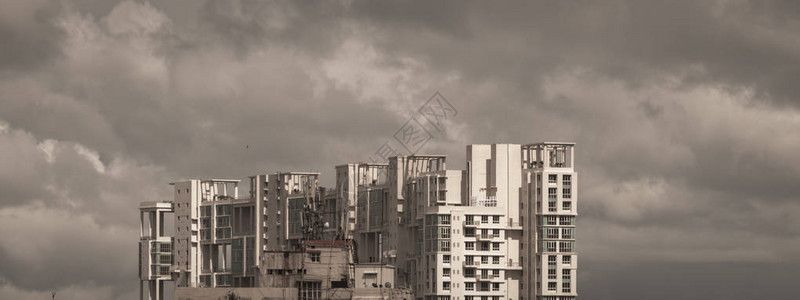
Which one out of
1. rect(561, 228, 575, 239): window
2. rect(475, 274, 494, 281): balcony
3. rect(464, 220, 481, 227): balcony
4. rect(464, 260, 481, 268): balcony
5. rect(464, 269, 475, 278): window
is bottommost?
rect(475, 274, 494, 281): balcony

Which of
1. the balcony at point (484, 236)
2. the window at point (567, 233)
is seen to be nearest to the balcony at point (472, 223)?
the balcony at point (484, 236)

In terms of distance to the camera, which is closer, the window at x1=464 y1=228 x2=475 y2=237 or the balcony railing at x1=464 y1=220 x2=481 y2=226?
the balcony railing at x1=464 y1=220 x2=481 y2=226

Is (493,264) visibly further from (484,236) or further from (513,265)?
(484,236)

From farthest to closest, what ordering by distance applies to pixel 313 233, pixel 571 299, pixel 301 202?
1. pixel 301 202
2. pixel 571 299
3. pixel 313 233

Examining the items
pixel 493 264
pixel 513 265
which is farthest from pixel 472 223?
pixel 513 265

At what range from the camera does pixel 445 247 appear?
16750 cm

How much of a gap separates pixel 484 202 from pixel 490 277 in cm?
836

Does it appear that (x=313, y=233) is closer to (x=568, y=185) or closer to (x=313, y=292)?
(x=313, y=292)

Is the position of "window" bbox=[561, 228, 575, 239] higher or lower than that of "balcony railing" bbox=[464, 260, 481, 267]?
higher

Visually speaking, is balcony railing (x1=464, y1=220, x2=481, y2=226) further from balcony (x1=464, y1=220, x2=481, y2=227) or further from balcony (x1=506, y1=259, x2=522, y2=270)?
balcony (x1=506, y1=259, x2=522, y2=270)

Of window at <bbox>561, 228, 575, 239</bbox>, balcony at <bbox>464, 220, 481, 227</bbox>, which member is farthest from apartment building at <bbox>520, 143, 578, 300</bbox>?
balcony at <bbox>464, 220, 481, 227</bbox>

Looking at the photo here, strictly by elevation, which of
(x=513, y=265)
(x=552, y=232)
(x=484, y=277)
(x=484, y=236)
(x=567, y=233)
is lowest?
(x=484, y=277)

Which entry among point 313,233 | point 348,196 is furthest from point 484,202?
point 313,233

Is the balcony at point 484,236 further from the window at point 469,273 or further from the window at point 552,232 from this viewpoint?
the window at point 552,232
